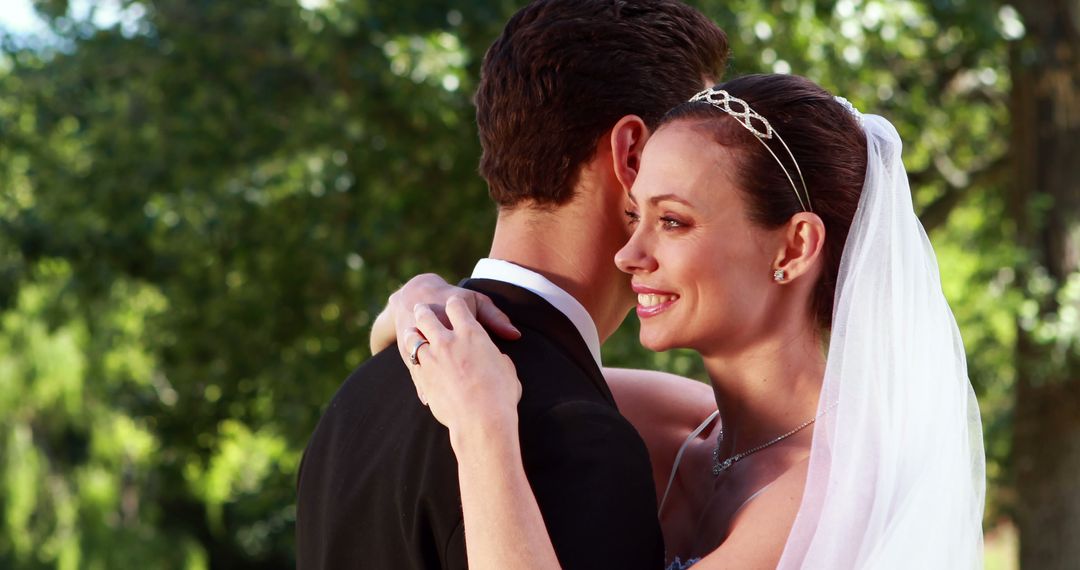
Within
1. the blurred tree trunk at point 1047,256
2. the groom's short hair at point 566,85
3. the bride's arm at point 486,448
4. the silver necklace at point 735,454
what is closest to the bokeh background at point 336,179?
the blurred tree trunk at point 1047,256

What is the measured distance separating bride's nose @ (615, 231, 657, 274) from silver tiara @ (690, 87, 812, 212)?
0.93 feet

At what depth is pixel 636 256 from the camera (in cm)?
244

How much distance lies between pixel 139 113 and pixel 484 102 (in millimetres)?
8090

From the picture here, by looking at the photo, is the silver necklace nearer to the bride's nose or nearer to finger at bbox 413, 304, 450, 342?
the bride's nose

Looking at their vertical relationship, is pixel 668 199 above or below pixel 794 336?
above

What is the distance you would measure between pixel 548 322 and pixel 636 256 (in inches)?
8.2

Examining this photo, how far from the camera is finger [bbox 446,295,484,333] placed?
2279 mm

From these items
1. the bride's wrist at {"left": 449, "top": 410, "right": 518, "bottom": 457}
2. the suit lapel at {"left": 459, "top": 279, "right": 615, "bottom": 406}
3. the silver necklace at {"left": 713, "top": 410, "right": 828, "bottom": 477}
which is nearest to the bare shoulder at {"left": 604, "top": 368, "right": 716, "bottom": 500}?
the silver necklace at {"left": 713, "top": 410, "right": 828, "bottom": 477}

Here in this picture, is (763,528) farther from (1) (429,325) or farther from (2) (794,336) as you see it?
(1) (429,325)

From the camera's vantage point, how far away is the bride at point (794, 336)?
2.29 metres

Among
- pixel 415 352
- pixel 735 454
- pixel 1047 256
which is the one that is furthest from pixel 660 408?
pixel 1047 256

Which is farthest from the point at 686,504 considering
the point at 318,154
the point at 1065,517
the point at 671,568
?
the point at 1065,517

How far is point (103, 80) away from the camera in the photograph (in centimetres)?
980

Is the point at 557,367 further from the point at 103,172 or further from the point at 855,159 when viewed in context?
the point at 103,172
